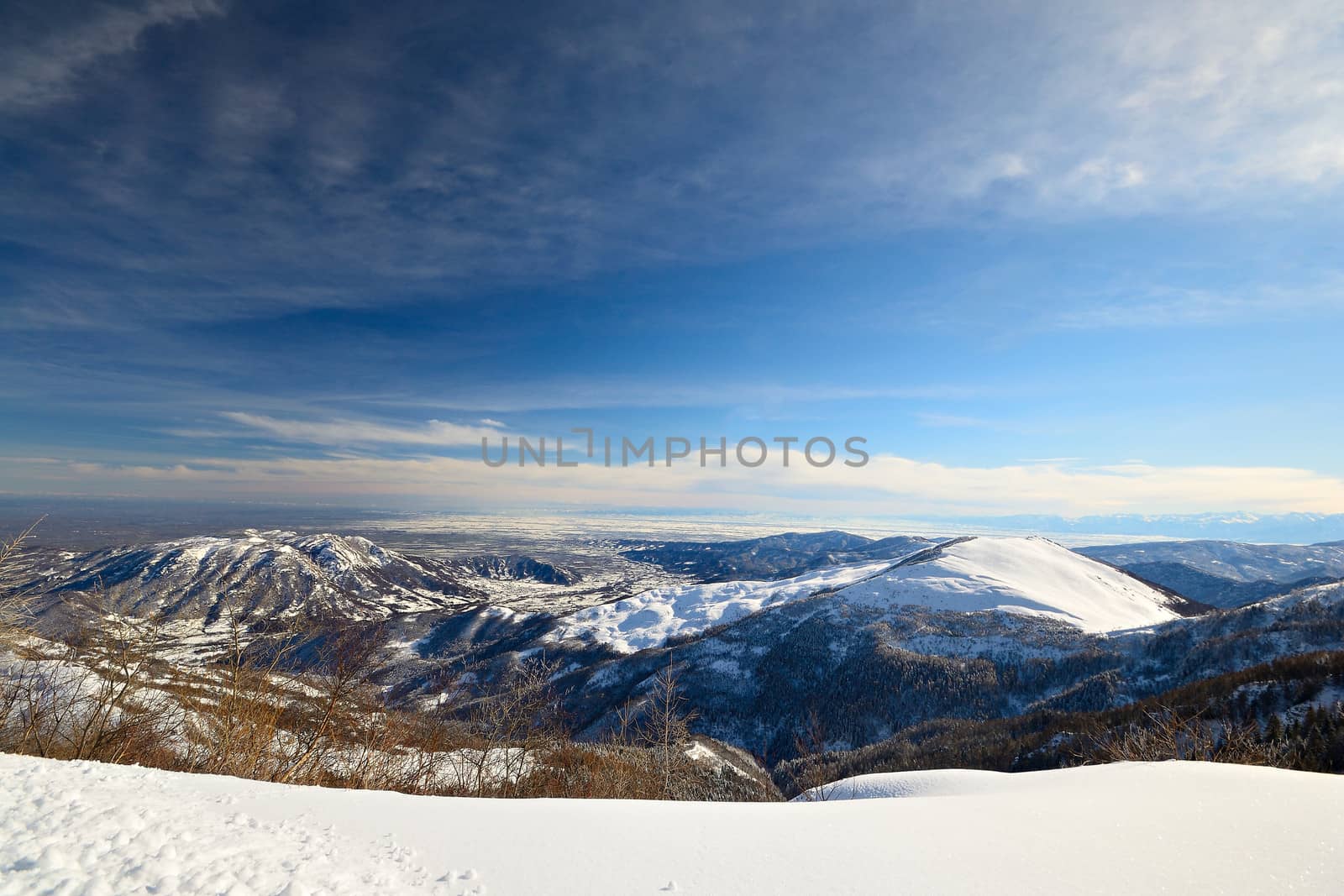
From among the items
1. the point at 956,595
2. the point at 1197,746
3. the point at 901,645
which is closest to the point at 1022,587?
the point at 956,595

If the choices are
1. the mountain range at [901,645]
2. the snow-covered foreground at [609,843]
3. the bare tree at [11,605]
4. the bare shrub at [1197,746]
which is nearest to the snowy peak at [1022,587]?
the mountain range at [901,645]

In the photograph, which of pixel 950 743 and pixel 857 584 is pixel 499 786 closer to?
pixel 950 743

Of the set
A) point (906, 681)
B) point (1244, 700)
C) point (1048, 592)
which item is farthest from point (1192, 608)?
point (1244, 700)

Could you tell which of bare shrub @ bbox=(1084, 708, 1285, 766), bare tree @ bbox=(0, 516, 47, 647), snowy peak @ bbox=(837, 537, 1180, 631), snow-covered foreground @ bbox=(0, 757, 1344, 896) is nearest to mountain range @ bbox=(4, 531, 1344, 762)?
snowy peak @ bbox=(837, 537, 1180, 631)

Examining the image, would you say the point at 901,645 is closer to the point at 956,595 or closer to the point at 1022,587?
the point at 956,595

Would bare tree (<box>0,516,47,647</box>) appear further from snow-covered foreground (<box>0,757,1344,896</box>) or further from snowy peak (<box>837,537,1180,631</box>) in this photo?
snowy peak (<box>837,537,1180,631</box>)

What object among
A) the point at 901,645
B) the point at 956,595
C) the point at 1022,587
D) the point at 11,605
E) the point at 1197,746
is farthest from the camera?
the point at 1022,587
